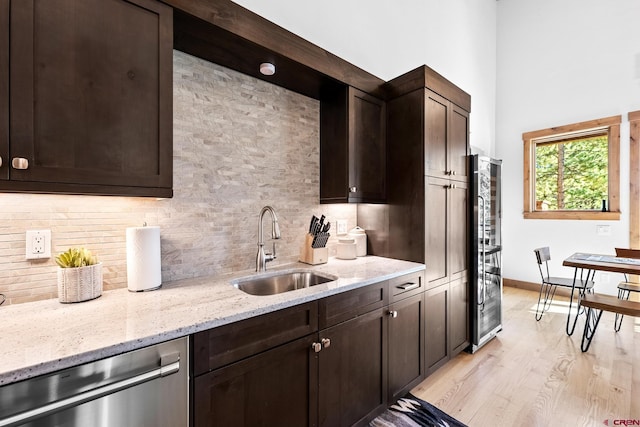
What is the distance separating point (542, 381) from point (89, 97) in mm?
3271

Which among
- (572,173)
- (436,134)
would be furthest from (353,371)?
(572,173)

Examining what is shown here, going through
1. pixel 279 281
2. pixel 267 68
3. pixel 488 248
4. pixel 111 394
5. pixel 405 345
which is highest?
pixel 267 68

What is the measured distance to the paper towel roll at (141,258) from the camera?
137 centimetres

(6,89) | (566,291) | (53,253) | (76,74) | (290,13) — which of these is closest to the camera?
(6,89)

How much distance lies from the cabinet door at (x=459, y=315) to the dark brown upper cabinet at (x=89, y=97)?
2.26 metres

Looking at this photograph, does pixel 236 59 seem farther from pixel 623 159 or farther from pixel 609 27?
pixel 609 27

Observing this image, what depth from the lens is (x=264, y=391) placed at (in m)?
1.22

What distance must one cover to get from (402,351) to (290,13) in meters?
2.48

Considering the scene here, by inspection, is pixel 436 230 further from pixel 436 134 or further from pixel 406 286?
pixel 436 134

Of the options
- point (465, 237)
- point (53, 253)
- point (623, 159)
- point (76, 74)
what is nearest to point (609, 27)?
point (623, 159)

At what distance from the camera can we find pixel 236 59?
1.71 m

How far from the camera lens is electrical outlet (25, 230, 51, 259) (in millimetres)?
1222

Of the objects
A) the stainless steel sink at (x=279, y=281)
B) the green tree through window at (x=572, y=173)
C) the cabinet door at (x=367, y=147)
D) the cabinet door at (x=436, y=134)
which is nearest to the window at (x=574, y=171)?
the green tree through window at (x=572, y=173)

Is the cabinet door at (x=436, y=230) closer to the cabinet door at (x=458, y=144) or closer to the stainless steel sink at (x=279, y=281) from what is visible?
the cabinet door at (x=458, y=144)
